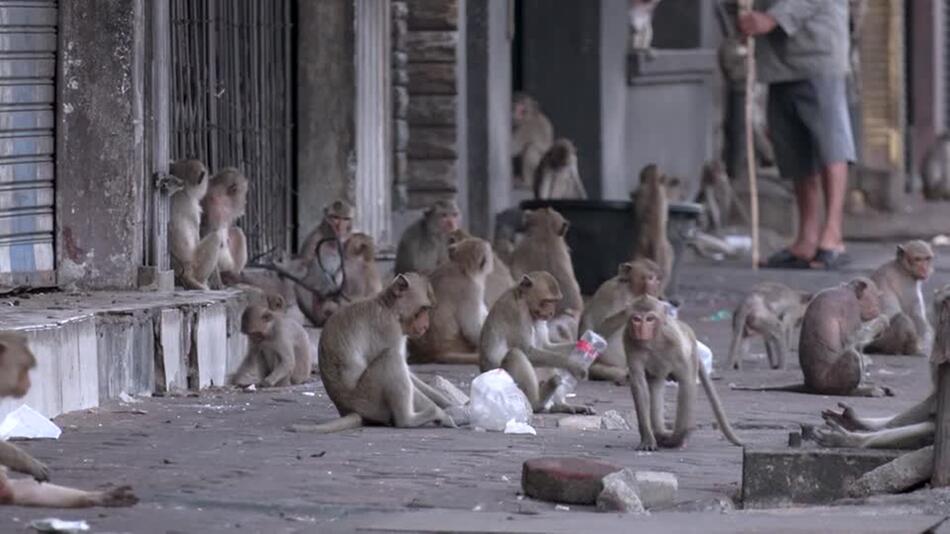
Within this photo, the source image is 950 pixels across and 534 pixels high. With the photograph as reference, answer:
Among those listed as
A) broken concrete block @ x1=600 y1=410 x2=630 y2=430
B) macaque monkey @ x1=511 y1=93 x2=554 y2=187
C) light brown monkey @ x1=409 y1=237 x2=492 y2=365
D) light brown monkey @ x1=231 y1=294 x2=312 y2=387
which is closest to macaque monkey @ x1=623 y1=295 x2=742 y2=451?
broken concrete block @ x1=600 y1=410 x2=630 y2=430

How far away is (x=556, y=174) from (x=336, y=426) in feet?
32.8

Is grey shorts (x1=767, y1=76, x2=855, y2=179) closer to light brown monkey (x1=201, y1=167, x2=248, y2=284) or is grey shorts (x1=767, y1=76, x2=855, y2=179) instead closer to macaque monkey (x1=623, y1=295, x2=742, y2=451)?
light brown monkey (x1=201, y1=167, x2=248, y2=284)

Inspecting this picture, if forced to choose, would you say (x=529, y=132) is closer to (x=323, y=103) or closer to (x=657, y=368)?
(x=323, y=103)

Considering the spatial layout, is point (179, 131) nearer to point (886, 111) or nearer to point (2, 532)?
point (2, 532)

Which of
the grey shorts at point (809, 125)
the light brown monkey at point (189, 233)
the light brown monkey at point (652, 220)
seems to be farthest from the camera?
the grey shorts at point (809, 125)

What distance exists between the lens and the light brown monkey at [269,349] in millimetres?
12594

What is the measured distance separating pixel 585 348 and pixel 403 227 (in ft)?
20.6

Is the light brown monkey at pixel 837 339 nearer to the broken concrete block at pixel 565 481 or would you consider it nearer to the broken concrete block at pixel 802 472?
the broken concrete block at pixel 802 472

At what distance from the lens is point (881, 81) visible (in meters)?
32.7

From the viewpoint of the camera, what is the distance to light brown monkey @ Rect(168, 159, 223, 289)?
13.2m

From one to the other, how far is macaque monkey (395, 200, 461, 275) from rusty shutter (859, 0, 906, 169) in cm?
1767

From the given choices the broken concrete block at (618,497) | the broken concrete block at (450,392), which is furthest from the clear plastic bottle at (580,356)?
the broken concrete block at (618,497)

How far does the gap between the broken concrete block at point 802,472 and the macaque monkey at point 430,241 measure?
21.2ft

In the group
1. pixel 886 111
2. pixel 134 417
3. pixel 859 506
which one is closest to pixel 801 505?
pixel 859 506
